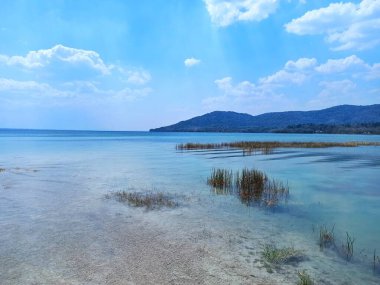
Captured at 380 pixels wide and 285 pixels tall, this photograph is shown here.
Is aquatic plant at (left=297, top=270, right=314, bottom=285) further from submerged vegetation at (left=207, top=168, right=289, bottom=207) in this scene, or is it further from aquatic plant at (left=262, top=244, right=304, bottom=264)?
submerged vegetation at (left=207, top=168, right=289, bottom=207)

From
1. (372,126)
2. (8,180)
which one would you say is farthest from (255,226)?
(372,126)

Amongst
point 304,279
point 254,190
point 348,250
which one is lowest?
point 348,250

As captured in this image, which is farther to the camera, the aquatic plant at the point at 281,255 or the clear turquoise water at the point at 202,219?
the aquatic plant at the point at 281,255

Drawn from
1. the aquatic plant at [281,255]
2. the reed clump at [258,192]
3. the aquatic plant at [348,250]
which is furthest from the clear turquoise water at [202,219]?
the reed clump at [258,192]

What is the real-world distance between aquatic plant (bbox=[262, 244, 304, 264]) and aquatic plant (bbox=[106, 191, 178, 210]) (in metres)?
6.24

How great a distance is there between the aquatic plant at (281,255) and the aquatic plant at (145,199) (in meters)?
6.24

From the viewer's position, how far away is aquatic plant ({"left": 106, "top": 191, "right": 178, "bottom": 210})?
14.8 metres

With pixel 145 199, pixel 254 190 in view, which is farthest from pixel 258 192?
pixel 145 199

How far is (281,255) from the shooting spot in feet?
29.0

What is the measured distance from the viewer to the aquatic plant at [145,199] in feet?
48.6

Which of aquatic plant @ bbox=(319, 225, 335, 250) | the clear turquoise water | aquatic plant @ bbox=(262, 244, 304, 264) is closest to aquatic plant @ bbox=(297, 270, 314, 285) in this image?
the clear turquoise water

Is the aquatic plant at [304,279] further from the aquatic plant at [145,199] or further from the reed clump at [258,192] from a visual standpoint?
the aquatic plant at [145,199]

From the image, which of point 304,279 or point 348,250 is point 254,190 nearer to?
point 348,250

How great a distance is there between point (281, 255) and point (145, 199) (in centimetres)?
841
